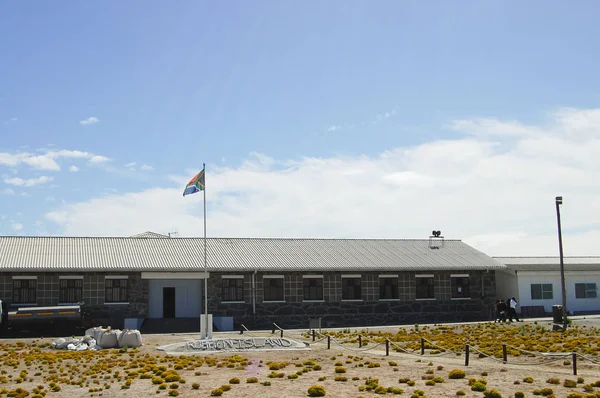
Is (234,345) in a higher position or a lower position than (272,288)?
lower

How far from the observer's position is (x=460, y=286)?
142 feet

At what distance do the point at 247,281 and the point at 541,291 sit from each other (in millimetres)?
18865

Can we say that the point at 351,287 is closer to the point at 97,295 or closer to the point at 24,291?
the point at 97,295

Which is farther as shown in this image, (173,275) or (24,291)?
(173,275)

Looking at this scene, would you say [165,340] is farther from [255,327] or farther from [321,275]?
[321,275]

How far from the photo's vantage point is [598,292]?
46125mm

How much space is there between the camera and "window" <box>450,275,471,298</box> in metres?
43.1

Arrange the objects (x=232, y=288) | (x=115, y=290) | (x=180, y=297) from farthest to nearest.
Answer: (x=180, y=297) → (x=232, y=288) → (x=115, y=290)

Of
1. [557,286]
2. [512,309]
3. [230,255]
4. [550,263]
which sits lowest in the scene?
[512,309]

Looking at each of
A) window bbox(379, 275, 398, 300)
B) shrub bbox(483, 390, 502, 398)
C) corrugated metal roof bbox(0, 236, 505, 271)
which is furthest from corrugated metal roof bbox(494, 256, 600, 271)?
→ shrub bbox(483, 390, 502, 398)

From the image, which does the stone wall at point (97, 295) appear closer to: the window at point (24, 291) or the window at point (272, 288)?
the window at point (24, 291)

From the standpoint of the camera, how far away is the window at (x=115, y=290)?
3700 centimetres

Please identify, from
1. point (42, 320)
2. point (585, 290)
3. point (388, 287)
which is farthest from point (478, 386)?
point (585, 290)

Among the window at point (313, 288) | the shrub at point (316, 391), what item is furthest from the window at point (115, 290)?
the shrub at point (316, 391)
